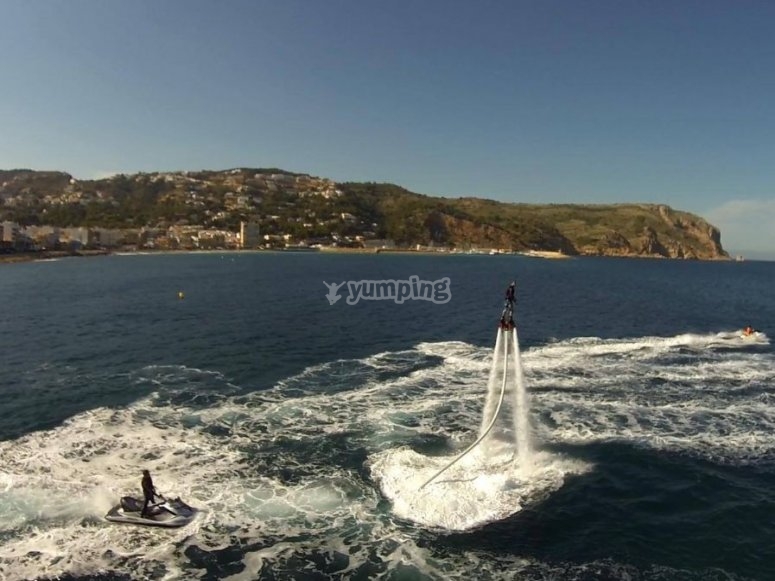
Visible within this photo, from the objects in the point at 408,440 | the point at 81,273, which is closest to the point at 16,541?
the point at 408,440

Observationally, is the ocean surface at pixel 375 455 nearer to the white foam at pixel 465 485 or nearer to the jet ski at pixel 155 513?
the white foam at pixel 465 485

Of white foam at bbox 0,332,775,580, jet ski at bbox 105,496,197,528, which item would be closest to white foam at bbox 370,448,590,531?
white foam at bbox 0,332,775,580

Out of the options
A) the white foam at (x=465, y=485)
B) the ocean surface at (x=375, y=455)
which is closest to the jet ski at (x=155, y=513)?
the ocean surface at (x=375, y=455)

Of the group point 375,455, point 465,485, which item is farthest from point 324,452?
point 465,485

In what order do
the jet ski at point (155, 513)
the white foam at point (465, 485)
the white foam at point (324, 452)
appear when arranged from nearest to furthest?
the white foam at point (324, 452), the jet ski at point (155, 513), the white foam at point (465, 485)

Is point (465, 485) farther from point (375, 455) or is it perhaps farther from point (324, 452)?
point (324, 452)
